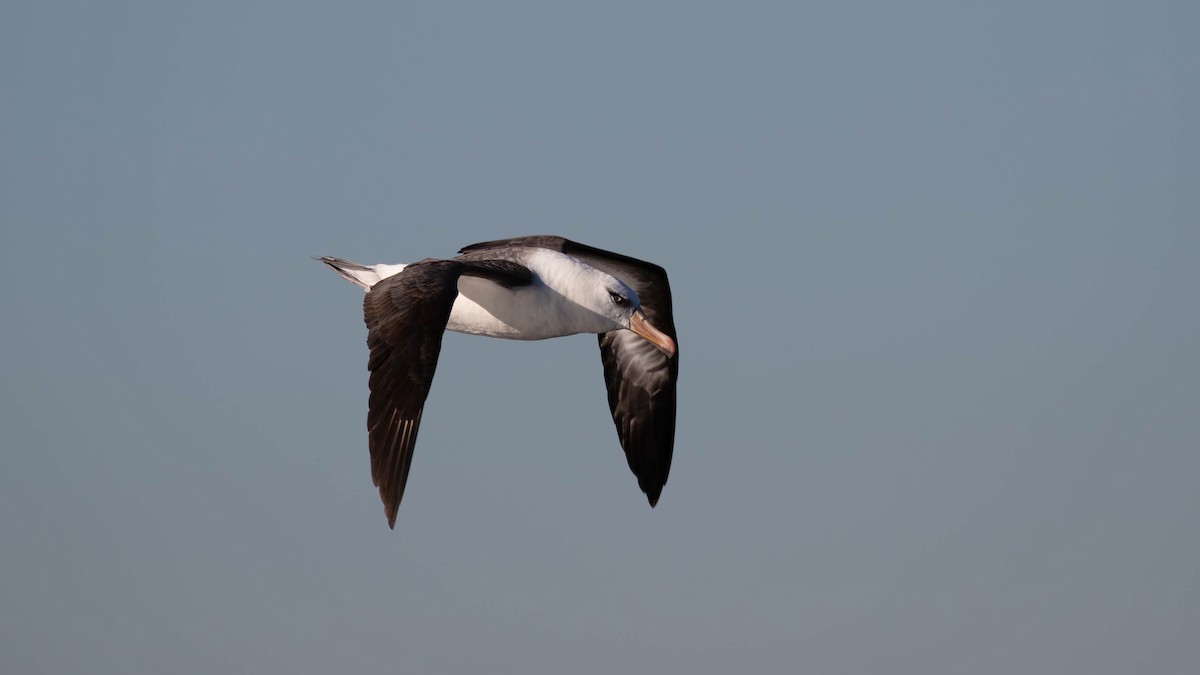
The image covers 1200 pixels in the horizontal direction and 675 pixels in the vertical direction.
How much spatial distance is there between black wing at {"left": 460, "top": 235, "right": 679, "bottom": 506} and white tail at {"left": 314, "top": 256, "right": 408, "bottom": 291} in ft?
7.53

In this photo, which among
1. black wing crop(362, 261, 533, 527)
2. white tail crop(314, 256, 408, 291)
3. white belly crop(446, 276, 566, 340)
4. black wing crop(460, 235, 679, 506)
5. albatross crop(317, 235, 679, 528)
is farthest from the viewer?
black wing crop(460, 235, 679, 506)

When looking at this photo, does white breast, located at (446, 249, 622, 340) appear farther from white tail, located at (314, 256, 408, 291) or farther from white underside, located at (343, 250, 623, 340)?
white tail, located at (314, 256, 408, 291)

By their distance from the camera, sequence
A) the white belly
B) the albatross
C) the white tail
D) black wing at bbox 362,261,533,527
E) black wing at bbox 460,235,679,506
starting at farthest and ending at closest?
black wing at bbox 460,235,679,506
the white tail
the white belly
the albatross
black wing at bbox 362,261,533,527

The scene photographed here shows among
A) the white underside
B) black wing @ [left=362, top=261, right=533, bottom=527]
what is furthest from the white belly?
black wing @ [left=362, top=261, right=533, bottom=527]

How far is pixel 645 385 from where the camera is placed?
62.1 ft

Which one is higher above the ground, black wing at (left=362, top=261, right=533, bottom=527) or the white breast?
the white breast

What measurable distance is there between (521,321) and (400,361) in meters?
2.54

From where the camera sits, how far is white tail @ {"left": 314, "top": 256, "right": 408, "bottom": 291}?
17.4 metres

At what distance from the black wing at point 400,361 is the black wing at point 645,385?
3.91 m

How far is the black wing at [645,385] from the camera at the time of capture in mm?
18594

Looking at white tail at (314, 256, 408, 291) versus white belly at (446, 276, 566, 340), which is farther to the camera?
white tail at (314, 256, 408, 291)

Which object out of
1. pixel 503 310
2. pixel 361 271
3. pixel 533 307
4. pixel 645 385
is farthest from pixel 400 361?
pixel 645 385

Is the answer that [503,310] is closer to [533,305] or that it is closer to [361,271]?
[533,305]

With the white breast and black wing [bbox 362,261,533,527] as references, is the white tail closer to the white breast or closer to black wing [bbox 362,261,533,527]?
the white breast
